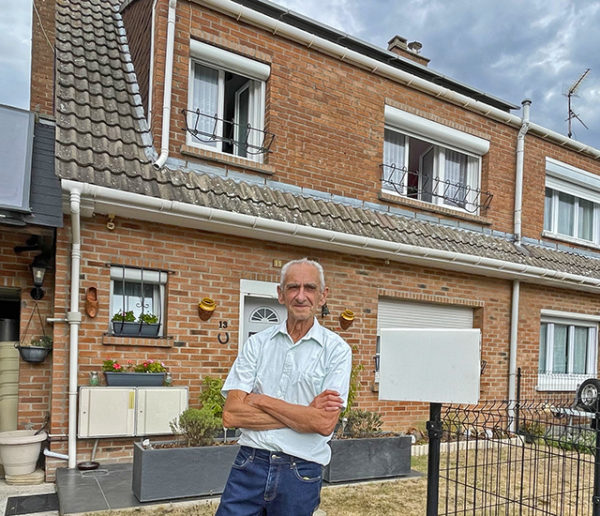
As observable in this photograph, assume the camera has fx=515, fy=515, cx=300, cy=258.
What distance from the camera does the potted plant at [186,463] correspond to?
437cm

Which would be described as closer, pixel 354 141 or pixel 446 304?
pixel 354 141

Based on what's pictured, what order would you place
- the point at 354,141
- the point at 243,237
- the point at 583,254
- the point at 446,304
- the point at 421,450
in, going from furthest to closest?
the point at 583,254
the point at 446,304
the point at 354,141
the point at 421,450
the point at 243,237

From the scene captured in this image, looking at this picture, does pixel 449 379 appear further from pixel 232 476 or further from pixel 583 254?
pixel 583 254

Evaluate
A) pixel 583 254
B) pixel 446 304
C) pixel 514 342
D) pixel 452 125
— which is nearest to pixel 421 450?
pixel 446 304

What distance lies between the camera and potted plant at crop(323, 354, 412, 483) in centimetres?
515

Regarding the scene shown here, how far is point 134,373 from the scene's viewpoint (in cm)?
548

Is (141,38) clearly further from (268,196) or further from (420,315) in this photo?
(420,315)

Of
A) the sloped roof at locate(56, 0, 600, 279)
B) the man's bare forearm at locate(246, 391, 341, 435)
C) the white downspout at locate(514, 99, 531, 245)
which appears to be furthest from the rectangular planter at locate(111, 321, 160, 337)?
the white downspout at locate(514, 99, 531, 245)

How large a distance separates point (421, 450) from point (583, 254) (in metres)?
6.18

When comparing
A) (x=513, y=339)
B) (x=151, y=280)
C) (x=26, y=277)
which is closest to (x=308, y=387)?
(x=151, y=280)

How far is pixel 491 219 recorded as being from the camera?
9.02 metres

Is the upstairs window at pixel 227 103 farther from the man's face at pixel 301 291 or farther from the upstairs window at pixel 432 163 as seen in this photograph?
the man's face at pixel 301 291

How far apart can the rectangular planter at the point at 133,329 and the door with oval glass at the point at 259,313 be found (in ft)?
3.97

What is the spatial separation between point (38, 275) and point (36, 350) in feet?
2.61
